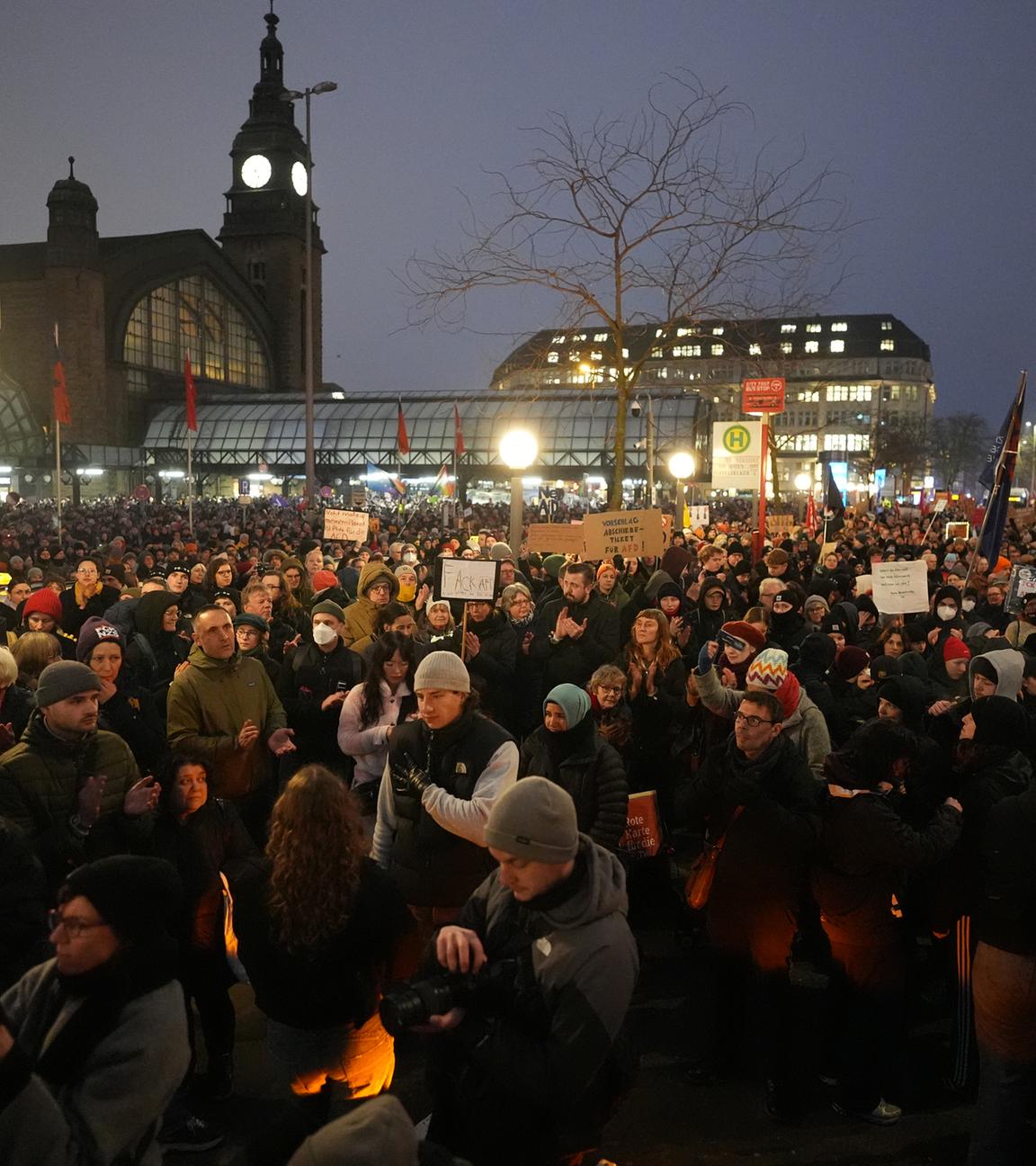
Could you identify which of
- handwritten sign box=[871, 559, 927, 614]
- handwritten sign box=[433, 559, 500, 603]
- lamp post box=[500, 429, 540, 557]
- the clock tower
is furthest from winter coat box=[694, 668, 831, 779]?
the clock tower

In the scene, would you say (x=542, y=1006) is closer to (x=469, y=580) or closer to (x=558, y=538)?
(x=469, y=580)

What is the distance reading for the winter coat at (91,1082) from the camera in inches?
78.6

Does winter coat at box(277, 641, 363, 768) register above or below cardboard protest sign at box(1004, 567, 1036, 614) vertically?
below

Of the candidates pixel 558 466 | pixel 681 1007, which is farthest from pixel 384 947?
pixel 558 466

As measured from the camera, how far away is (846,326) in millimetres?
127750

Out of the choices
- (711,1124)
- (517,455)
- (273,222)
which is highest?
(273,222)

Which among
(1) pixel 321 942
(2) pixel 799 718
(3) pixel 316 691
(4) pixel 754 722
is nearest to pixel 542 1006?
(1) pixel 321 942

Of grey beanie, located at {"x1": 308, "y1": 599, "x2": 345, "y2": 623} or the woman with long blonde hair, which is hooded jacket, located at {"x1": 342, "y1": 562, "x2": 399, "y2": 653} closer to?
grey beanie, located at {"x1": 308, "y1": 599, "x2": 345, "y2": 623}

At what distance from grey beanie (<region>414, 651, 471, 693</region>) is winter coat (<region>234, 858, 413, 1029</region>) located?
38.3 inches

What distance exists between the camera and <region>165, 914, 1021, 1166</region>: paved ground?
385 centimetres

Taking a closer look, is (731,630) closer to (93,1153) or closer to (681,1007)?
(681,1007)

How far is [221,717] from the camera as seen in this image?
17.4ft

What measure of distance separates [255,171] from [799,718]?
79.0m

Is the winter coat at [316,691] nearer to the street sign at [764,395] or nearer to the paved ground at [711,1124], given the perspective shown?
the paved ground at [711,1124]
